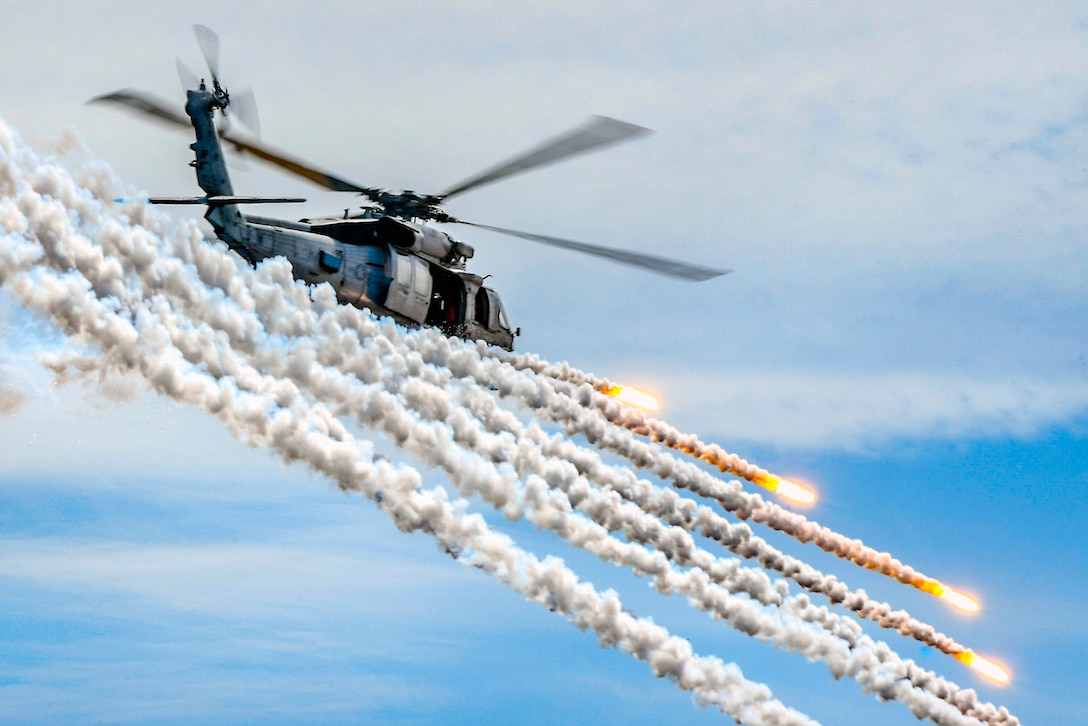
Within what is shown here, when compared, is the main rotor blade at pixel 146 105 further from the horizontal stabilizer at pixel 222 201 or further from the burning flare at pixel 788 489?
the burning flare at pixel 788 489

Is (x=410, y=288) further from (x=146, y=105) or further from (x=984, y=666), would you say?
(x=984, y=666)

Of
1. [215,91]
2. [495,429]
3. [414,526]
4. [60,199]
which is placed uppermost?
[215,91]

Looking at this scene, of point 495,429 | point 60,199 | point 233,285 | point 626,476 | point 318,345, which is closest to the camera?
point 60,199

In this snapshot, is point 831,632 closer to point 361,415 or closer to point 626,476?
point 626,476

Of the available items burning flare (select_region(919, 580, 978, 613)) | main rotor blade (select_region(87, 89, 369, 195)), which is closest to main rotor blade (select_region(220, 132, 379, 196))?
main rotor blade (select_region(87, 89, 369, 195))

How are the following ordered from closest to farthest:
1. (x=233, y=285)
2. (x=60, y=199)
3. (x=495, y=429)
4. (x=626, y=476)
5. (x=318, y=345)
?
(x=60, y=199), (x=233, y=285), (x=318, y=345), (x=495, y=429), (x=626, y=476)

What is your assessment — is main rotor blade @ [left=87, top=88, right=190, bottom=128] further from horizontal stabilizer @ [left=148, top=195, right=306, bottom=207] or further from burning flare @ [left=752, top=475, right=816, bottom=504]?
burning flare @ [left=752, top=475, right=816, bottom=504]

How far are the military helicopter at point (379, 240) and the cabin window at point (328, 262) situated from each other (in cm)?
3

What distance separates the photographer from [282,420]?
112 ft

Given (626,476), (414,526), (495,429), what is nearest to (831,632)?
(626,476)

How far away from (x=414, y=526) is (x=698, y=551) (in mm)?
13744

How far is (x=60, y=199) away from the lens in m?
29.8

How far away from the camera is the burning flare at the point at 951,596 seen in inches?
1909

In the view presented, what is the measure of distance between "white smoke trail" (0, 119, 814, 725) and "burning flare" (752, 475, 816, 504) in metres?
7.74
